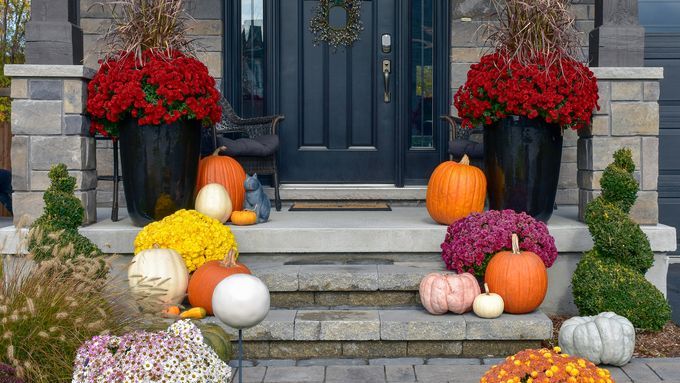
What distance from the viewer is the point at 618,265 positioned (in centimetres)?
455

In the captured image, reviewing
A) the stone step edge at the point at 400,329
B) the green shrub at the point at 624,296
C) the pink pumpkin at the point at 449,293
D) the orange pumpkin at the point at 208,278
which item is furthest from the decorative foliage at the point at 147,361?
the green shrub at the point at 624,296

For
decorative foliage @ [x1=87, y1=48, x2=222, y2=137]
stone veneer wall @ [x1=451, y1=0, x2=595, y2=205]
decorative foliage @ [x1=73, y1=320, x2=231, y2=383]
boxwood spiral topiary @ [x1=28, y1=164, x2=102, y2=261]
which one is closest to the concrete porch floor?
boxwood spiral topiary @ [x1=28, y1=164, x2=102, y2=261]

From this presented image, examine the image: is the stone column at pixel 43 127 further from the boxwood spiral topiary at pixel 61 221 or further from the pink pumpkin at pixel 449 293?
the pink pumpkin at pixel 449 293

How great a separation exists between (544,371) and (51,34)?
149 inches

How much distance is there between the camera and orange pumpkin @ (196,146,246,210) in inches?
221

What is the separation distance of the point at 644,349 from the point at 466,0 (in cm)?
349

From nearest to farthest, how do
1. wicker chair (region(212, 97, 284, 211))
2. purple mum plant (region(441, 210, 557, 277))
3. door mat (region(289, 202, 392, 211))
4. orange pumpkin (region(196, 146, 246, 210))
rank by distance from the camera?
purple mum plant (region(441, 210, 557, 277))
orange pumpkin (region(196, 146, 246, 210))
wicker chair (region(212, 97, 284, 211))
door mat (region(289, 202, 392, 211))

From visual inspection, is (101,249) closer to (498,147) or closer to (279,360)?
(279,360)

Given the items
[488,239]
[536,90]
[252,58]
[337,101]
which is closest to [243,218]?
[488,239]

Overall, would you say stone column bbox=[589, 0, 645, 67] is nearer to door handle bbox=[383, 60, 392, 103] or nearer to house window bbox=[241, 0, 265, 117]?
door handle bbox=[383, 60, 392, 103]

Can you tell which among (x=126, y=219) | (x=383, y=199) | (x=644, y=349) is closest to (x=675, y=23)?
(x=383, y=199)

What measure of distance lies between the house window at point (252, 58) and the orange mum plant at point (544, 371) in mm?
4462

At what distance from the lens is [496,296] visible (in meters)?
4.29

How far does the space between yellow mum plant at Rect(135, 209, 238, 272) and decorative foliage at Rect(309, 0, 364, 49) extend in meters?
2.66
